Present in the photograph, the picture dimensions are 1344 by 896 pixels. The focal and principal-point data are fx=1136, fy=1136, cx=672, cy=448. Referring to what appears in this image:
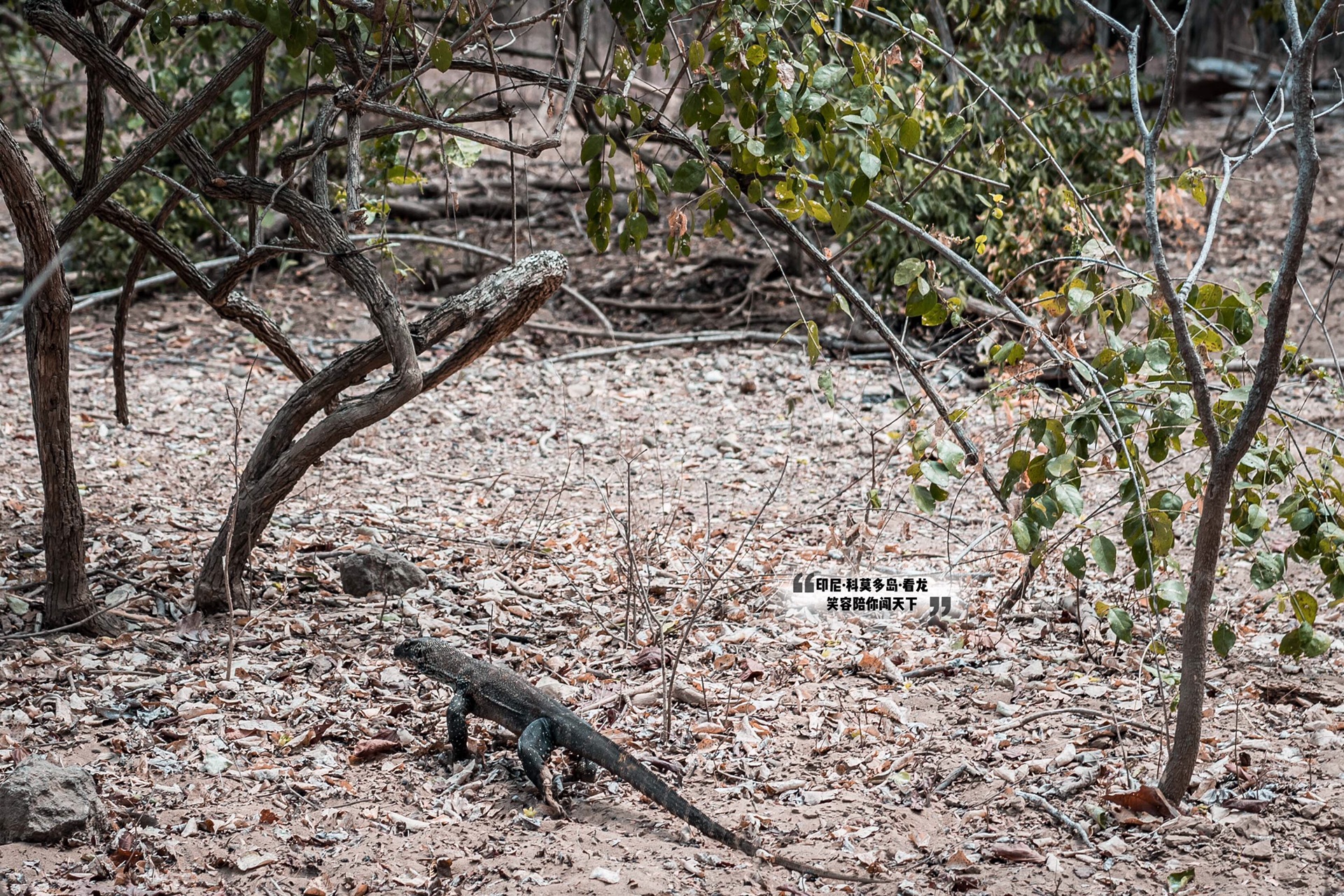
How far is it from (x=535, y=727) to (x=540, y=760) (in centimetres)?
12

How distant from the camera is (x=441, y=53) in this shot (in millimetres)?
2783

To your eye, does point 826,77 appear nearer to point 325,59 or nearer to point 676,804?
point 325,59

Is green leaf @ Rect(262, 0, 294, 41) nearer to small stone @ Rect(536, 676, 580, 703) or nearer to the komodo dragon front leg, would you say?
the komodo dragon front leg

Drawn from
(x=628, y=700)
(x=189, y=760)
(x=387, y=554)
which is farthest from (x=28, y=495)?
(x=628, y=700)

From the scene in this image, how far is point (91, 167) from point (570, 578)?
7.13 ft

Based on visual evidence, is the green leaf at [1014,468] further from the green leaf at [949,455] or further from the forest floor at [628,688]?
the forest floor at [628,688]

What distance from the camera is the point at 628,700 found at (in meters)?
3.48

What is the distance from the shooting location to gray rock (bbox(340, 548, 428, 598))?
420 centimetres

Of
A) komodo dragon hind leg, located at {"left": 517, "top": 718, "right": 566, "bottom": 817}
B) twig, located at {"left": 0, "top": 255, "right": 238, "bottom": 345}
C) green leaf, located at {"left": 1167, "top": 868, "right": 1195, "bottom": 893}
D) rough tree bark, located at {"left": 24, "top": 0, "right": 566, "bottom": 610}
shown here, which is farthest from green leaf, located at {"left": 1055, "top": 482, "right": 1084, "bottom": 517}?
twig, located at {"left": 0, "top": 255, "right": 238, "bottom": 345}

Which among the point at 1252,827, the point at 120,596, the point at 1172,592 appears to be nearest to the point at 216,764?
the point at 120,596

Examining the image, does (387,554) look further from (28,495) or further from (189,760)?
(28,495)

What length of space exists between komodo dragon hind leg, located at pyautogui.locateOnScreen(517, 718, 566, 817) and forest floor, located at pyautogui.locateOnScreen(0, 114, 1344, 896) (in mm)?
82

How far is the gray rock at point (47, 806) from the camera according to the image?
265 cm

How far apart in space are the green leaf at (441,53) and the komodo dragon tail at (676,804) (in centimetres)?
178
